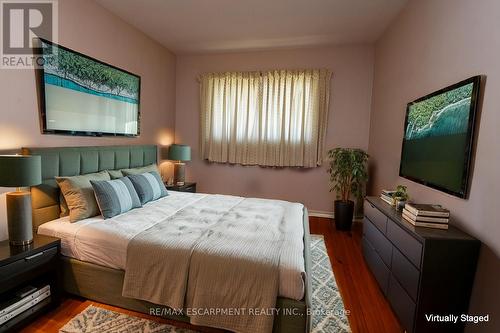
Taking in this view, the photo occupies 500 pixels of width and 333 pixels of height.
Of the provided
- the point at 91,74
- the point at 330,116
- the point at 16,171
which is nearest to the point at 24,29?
the point at 91,74

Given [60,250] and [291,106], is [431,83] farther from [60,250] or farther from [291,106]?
[60,250]

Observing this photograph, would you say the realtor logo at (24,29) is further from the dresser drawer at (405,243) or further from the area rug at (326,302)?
the dresser drawer at (405,243)

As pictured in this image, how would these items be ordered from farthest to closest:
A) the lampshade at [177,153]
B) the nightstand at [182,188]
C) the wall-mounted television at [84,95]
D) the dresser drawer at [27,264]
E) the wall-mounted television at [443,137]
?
the lampshade at [177,153]
the nightstand at [182,188]
the wall-mounted television at [84,95]
the wall-mounted television at [443,137]
the dresser drawer at [27,264]

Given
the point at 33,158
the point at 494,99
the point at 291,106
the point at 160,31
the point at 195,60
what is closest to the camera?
the point at 494,99

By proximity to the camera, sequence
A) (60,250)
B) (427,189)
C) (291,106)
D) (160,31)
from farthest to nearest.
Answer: (291,106) < (160,31) < (427,189) < (60,250)

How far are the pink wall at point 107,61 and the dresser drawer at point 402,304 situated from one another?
10.4 feet

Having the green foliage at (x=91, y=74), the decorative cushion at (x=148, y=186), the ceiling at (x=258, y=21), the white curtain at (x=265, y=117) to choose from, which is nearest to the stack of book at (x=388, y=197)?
the white curtain at (x=265, y=117)

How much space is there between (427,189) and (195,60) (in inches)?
160

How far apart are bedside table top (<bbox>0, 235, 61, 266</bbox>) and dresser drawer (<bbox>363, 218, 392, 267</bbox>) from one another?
2.63 metres

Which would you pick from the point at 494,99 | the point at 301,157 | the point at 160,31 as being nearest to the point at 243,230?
the point at 494,99

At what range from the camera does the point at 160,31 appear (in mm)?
3693

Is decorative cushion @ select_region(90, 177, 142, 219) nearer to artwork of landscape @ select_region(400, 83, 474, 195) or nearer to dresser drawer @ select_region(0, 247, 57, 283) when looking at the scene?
dresser drawer @ select_region(0, 247, 57, 283)

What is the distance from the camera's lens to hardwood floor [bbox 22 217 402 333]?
1.82m

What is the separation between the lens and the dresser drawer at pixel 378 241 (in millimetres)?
2127
